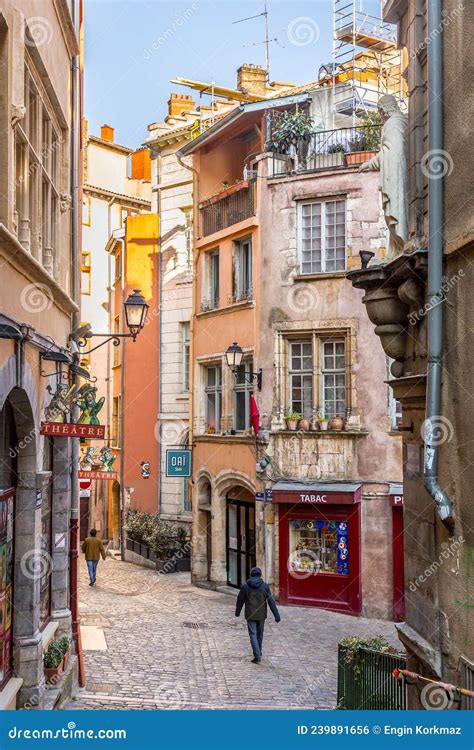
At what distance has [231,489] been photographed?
23875mm

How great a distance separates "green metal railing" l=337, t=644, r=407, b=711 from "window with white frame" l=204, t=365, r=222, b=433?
13914mm

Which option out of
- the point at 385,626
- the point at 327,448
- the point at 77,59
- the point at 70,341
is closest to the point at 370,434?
the point at 327,448

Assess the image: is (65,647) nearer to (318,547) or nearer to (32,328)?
(32,328)

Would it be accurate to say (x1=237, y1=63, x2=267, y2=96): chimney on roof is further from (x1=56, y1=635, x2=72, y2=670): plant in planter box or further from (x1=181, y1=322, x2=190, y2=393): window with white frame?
(x1=56, y1=635, x2=72, y2=670): plant in planter box

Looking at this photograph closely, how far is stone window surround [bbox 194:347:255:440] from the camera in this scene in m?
23.5

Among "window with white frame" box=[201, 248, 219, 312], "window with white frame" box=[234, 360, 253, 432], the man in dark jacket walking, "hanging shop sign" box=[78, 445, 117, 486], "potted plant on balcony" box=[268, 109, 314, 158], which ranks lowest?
the man in dark jacket walking

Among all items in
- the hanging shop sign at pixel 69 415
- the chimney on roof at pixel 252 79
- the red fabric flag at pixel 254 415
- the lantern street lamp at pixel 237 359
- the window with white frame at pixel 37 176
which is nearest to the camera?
the window with white frame at pixel 37 176

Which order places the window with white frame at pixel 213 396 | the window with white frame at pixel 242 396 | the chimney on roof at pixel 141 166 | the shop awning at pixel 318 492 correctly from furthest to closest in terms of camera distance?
1. the chimney on roof at pixel 141 166
2. the window with white frame at pixel 213 396
3. the window with white frame at pixel 242 396
4. the shop awning at pixel 318 492

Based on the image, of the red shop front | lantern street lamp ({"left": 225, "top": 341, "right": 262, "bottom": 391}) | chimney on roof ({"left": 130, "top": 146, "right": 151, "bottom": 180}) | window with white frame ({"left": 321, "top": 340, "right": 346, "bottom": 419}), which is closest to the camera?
the red shop front

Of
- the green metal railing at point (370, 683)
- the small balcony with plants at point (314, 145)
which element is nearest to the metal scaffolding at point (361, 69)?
the small balcony with plants at point (314, 145)

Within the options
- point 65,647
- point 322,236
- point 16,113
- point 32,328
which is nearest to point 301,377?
point 322,236

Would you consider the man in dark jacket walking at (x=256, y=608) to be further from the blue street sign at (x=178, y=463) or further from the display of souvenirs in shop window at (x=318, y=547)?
the blue street sign at (x=178, y=463)

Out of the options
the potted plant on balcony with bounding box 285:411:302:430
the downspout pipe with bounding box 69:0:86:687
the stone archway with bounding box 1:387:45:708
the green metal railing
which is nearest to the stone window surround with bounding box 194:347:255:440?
the potted plant on balcony with bounding box 285:411:302:430

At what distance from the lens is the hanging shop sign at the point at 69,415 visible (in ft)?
37.0
